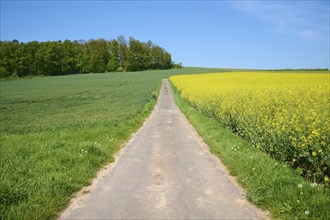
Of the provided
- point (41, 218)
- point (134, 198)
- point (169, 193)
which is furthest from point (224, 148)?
point (41, 218)

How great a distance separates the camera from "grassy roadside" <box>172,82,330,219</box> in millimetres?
5211

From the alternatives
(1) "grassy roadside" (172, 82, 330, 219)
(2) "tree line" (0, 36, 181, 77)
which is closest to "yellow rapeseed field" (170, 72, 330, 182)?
(1) "grassy roadside" (172, 82, 330, 219)

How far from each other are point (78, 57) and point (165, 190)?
116 m

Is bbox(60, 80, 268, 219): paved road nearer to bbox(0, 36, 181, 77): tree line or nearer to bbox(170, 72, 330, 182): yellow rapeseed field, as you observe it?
bbox(170, 72, 330, 182): yellow rapeseed field

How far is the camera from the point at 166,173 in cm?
811

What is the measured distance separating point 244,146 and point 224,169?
2023mm

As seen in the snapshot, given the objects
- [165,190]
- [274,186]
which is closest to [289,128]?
[274,186]

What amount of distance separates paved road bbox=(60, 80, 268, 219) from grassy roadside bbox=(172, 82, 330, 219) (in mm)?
287

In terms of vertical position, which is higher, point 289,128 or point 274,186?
point 289,128

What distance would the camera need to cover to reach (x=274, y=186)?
20.4 feet

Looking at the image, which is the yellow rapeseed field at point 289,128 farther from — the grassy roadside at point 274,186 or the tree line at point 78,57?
the tree line at point 78,57

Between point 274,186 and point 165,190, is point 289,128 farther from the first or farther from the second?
point 165,190

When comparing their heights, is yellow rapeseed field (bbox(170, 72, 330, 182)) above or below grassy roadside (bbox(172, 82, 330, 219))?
above

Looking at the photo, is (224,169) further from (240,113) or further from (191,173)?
(240,113)
